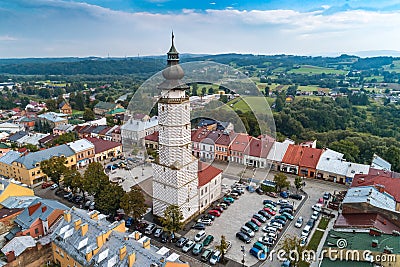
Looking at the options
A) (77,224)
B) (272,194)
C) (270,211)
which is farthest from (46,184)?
(272,194)

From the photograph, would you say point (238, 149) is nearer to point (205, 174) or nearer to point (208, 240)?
point (205, 174)

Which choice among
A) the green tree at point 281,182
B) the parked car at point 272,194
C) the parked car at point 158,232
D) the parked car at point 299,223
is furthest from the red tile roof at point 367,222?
the parked car at point 158,232

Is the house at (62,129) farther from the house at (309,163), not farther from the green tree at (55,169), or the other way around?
the house at (309,163)

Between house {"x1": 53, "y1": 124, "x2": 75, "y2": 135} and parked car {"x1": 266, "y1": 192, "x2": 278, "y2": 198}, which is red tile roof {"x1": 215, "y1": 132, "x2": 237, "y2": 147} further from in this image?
house {"x1": 53, "y1": 124, "x2": 75, "y2": 135}

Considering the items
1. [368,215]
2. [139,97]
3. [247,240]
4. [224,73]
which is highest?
[224,73]

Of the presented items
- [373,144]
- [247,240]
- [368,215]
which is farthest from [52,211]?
[373,144]

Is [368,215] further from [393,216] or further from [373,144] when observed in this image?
[373,144]
